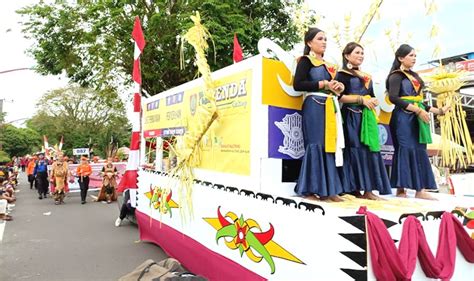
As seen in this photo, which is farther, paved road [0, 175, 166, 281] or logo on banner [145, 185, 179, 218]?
logo on banner [145, 185, 179, 218]

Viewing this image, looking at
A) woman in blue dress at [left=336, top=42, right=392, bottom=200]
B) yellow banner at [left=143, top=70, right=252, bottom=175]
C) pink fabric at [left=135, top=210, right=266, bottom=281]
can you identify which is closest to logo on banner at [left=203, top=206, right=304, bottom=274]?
pink fabric at [left=135, top=210, right=266, bottom=281]

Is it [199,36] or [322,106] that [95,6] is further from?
[322,106]

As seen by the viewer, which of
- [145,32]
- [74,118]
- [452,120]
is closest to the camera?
[452,120]

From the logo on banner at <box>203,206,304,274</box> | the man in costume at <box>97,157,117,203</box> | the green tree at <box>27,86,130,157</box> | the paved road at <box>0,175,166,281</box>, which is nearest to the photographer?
the logo on banner at <box>203,206,304,274</box>

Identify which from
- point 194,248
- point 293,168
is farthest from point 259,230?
point 194,248

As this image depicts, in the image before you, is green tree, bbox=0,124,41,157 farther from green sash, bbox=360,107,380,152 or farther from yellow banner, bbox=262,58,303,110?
green sash, bbox=360,107,380,152

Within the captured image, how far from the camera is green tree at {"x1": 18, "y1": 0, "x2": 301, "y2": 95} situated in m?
10.7

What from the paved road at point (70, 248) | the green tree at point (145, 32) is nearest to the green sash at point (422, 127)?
the paved road at point (70, 248)

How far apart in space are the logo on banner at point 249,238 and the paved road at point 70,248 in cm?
187

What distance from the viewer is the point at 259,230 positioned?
10.3 ft

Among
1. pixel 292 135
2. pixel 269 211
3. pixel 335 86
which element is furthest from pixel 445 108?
pixel 269 211

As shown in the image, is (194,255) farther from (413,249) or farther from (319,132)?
(413,249)

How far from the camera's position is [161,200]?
17.9 ft

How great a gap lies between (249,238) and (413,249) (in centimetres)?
127
